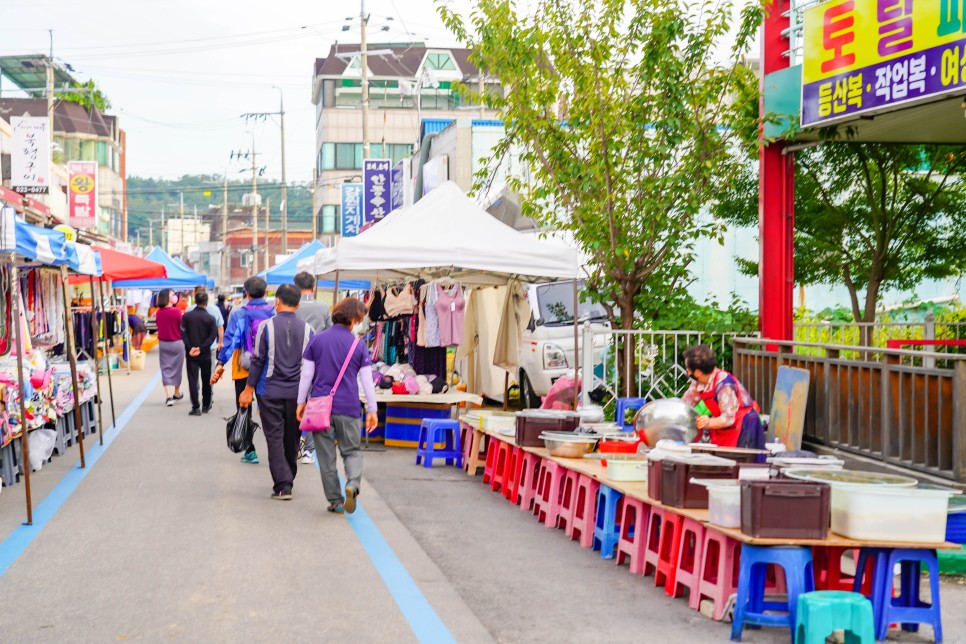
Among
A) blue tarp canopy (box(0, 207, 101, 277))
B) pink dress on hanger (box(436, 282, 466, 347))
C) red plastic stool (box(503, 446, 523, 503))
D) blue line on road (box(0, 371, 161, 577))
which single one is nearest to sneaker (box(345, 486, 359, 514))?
red plastic stool (box(503, 446, 523, 503))

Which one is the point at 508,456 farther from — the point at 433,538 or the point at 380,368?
the point at 380,368

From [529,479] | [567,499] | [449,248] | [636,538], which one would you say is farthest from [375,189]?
[636,538]

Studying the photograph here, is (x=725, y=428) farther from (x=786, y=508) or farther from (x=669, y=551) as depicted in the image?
(x=786, y=508)

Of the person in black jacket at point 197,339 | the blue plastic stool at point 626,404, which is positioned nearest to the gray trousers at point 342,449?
the blue plastic stool at point 626,404

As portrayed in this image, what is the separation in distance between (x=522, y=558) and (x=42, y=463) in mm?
6733

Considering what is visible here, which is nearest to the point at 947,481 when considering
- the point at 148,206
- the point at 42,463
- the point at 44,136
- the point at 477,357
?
the point at 42,463

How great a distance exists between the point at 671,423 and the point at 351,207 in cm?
3438

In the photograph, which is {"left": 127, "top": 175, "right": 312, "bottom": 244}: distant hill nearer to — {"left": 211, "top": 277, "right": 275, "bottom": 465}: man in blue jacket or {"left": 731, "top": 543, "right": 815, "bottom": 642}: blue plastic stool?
{"left": 211, "top": 277, "right": 275, "bottom": 465}: man in blue jacket

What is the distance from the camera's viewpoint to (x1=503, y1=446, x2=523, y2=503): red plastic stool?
11.2m

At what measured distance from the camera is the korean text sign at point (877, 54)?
981 cm

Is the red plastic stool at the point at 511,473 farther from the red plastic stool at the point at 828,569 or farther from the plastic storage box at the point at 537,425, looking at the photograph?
the red plastic stool at the point at 828,569

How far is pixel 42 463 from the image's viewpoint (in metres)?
12.9

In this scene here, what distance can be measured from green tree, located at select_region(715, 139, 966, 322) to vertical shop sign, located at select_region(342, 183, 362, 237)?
2882cm

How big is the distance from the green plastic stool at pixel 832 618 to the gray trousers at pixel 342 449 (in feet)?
15.7
